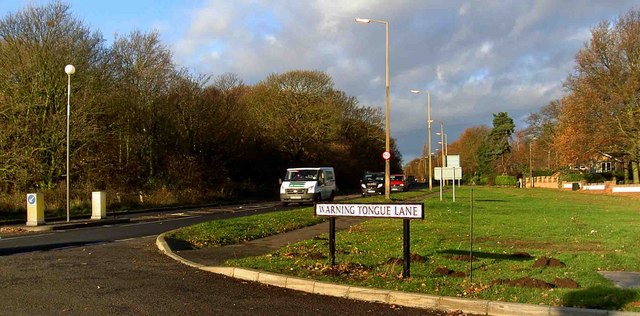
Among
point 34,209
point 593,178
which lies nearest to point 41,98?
point 34,209

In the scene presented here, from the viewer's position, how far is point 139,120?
115ft

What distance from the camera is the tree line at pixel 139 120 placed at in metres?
27.3

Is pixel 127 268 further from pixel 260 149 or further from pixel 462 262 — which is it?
pixel 260 149

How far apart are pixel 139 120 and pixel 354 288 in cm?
3071

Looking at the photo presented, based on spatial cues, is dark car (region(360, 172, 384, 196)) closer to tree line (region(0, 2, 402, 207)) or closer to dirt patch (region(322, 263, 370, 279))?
tree line (region(0, 2, 402, 207))

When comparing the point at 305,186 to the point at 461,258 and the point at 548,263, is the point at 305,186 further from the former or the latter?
the point at 548,263

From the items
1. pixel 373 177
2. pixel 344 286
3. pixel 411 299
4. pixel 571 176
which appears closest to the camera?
pixel 411 299

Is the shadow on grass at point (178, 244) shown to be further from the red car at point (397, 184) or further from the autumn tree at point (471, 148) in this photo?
the autumn tree at point (471, 148)

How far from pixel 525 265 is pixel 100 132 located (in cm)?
2672

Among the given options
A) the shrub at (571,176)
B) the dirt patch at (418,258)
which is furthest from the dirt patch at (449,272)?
the shrub at (571,176)

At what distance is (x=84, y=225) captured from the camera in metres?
18.7

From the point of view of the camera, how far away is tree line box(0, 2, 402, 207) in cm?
2731

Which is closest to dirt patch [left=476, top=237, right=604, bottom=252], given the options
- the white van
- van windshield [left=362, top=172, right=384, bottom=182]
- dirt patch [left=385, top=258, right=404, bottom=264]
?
dirt patch [left=385, top=258, right=404, bottom=264]

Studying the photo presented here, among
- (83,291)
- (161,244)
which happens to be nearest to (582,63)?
(161,244)
